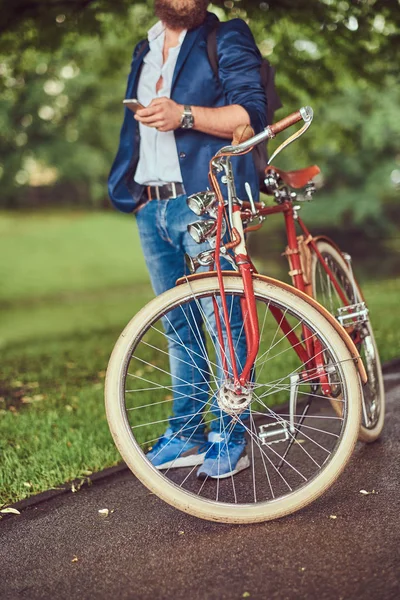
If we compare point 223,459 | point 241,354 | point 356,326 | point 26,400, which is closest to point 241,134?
point 241,354

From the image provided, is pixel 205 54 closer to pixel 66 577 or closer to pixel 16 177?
pixel 66 577

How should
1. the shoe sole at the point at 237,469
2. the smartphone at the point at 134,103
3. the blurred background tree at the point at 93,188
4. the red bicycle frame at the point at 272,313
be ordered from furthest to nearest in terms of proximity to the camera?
the blurred background tree at the point at 93,188 < the shoe sole at the point at 237,469 < the smartphone at the point at 134,103 < the red bicycle frame at the point at 272,313

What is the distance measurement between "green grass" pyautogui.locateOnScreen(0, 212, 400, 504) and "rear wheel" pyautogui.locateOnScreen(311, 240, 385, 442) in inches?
50.9

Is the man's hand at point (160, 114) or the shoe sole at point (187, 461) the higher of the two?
the man's hand at point (160, 114)

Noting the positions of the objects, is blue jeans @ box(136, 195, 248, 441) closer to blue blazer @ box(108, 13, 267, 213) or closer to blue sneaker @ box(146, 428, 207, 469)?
blue sneaker @ box(146, 428, 207, 469)

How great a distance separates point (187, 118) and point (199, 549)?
1.69 metres

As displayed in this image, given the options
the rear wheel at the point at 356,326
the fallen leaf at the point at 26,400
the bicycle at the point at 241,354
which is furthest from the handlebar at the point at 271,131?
the fallen leaf at the point at 26,400

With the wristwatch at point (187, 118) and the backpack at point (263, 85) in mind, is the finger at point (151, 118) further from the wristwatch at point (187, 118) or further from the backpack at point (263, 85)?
the backpack at point (263, 85)

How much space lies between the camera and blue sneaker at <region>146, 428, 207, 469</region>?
3.50 metres

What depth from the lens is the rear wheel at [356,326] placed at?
3732 mm

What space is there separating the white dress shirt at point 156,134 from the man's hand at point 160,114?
344 mm

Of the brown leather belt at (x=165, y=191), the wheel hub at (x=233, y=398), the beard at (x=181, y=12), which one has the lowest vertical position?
the wheel hub at (x=233, y=398)

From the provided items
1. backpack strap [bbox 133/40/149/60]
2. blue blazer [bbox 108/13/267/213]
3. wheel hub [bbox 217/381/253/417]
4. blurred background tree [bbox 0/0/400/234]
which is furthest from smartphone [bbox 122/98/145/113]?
blurred background tree [bbox 0/0/400/234]

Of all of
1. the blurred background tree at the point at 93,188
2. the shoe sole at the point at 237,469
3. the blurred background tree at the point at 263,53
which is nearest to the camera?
the shoe sole at the point at 237,469
